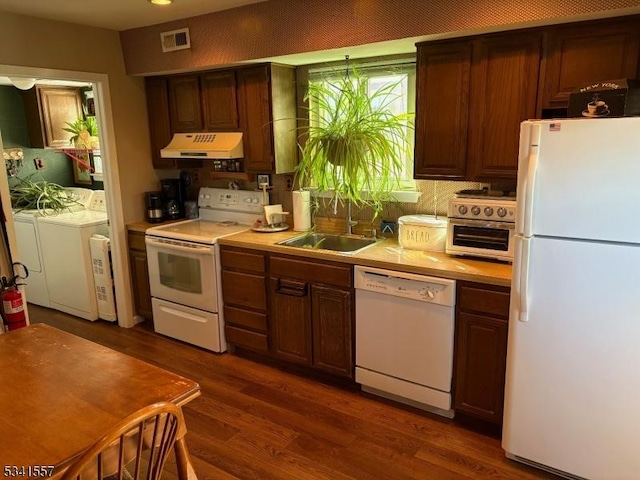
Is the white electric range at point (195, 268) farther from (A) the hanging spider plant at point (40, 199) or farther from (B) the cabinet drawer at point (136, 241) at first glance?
(A) the hanging spider plant at point (40, 199)

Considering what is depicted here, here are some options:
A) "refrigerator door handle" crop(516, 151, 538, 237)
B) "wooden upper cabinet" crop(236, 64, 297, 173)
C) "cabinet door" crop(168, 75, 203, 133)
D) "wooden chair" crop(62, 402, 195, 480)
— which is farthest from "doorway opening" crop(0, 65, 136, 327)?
"refrigerator door handle" crop(516, 151, 538, 237)

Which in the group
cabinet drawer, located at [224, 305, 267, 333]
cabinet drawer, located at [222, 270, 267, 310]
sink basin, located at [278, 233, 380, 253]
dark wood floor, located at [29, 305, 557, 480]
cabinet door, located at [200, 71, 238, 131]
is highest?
cabinet door, located at [200, 71, 238, 131]

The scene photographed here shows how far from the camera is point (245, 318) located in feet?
11.2

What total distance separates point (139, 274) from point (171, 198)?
0.70 meters

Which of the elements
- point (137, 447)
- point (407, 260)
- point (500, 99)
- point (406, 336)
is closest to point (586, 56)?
point (500, 99)

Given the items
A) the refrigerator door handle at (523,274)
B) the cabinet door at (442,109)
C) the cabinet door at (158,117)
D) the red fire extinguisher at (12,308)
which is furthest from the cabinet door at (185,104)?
the refrigerator door handle at (523,274)

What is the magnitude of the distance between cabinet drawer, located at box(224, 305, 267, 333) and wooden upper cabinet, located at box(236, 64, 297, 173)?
103 centimetres

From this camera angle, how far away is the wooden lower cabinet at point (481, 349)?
2420 mm

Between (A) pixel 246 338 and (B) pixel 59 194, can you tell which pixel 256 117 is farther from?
(B) pixel 59 194

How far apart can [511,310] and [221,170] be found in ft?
8.05

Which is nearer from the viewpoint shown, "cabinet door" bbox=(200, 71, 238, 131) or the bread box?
the bread box

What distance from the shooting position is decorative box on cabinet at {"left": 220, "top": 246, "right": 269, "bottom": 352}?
10.8 feet

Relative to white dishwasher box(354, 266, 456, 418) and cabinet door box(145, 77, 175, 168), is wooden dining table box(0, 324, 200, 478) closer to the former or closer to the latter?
white dishwasher box(354, 266, 456, 418)

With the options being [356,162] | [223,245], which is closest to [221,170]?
[223,245]
